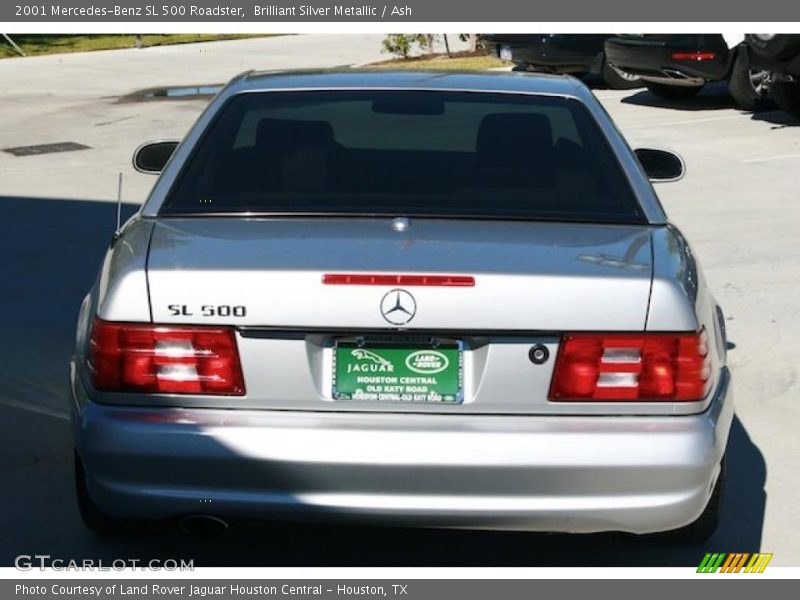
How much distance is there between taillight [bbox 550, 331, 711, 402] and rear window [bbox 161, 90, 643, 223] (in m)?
0.71

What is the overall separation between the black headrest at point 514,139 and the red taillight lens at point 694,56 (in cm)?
1206

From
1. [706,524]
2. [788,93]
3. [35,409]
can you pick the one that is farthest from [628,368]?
[788,93]

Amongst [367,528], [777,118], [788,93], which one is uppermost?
[367,528]

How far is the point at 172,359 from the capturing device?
407 centimetres

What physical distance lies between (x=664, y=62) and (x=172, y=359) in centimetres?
1393

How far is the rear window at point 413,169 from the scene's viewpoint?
15.7ft

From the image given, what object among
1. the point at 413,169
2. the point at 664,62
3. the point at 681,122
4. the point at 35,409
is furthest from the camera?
the point at 664,62

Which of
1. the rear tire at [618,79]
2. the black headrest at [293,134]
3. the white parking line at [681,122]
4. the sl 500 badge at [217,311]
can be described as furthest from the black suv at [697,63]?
the sl 500 badge at [217,311]

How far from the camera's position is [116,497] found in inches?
164

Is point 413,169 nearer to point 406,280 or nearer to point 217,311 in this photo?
point 406,280

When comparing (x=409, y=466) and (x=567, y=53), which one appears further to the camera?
(x=567, y=53)

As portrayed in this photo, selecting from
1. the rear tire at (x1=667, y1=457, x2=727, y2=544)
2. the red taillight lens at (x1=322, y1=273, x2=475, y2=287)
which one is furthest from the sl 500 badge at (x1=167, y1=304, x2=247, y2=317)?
the rear tire at (x1=667, y1=457, x2=727, y2=544)

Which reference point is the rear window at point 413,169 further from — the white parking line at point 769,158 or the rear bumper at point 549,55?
the rear bumper at point 549,55

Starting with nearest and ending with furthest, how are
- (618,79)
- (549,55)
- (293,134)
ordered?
1. (293,134)
2. (618,79)
3. (549,55)
